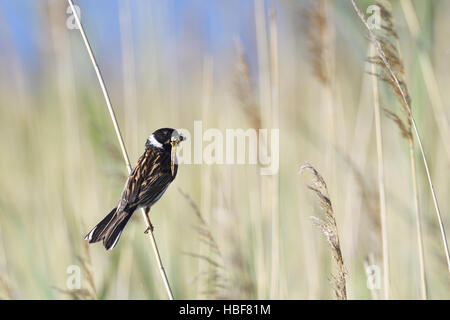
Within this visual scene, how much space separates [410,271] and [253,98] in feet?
4.01

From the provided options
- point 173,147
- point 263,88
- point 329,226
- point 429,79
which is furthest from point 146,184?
point 429,79

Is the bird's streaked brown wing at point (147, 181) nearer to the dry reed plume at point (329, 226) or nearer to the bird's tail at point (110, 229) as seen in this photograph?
the bird's tail at point (110, 229)

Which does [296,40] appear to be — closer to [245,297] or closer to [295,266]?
[295,266]

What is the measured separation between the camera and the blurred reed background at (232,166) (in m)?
2.17

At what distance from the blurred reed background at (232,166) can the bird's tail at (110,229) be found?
0.84ft

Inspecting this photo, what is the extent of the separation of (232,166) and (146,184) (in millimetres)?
1020

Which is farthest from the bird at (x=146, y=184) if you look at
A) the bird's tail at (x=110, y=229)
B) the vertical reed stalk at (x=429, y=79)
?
the vertical reed stalk at (x=429, y=79)

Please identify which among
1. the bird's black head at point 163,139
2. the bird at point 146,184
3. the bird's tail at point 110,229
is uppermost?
the bird's black head at point 163,139

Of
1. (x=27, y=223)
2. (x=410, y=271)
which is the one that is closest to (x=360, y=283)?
(x=410, y=271)

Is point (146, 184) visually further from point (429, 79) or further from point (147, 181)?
point (429, 79)

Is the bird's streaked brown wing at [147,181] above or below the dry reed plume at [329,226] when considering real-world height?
above

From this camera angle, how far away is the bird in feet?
A: 4.97

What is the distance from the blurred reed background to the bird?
27cm

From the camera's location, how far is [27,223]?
277cm
